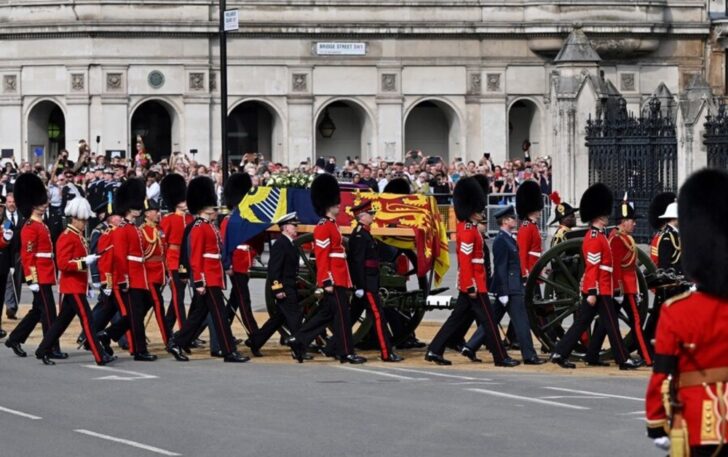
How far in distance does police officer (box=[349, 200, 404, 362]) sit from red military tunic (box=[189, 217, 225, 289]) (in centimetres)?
126

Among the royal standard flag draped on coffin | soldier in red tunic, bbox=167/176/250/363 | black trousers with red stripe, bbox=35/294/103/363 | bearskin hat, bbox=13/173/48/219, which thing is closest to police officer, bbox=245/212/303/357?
soldier in red tunic, bbox=167/176/250/363

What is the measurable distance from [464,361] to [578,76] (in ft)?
51.8

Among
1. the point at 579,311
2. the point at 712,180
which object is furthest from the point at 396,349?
the point at 712,180

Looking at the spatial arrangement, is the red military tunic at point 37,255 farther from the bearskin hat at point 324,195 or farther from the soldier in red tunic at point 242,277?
the bearskin hat at point 324,195

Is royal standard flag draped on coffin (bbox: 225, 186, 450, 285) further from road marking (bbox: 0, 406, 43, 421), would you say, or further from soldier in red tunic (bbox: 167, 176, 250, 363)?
road marking (bbox: 0, 406, 43, 421)

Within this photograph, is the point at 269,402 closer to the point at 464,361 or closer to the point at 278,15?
the point at 464,361

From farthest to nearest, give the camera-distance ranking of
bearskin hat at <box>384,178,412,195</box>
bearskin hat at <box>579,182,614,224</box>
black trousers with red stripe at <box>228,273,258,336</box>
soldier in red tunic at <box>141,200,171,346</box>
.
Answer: bearskin hat at <box>384,178,412,195</box> → soldier in red tunic at <box>141,200,171,346</box> → black trousers with red stripe at <box>228,273,258,336</box> → bearskin hat at <box>579,182,614,224</box>

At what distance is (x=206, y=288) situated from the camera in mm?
19172

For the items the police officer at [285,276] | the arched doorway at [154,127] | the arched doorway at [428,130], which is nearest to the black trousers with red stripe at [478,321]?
the police officer at [285,276]

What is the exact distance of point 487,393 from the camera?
53.1ft

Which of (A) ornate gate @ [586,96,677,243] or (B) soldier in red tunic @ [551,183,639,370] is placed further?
(A) ornate gate @ [586,96,677,243]

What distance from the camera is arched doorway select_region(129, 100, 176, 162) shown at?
163 ft

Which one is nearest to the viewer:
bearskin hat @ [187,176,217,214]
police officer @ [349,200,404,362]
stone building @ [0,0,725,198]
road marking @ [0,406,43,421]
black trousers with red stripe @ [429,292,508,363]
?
road marking @ [0,406,43,421]

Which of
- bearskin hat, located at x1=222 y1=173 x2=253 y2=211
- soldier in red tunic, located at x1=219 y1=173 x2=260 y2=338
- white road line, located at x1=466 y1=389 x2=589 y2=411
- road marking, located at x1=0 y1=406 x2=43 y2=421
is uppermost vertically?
bearskin hat, located at x1=222 y1=173 x2=253 y2=211
